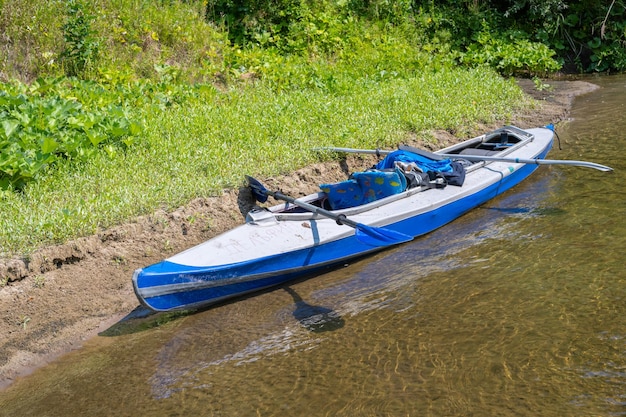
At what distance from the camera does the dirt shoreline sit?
215 inches

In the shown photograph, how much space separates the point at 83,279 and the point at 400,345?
117 inches

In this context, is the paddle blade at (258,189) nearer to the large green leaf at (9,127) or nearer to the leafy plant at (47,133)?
the leafy plant at (47,133)

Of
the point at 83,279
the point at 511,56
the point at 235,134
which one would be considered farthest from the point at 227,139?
the point at 511,56

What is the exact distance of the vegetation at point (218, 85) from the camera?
738cm

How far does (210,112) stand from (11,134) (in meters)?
3.21

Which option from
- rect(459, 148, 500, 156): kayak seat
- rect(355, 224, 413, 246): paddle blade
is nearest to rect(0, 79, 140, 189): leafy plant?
rect(355, 224, 413, 246): paddle blade

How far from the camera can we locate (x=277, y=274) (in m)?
6.29

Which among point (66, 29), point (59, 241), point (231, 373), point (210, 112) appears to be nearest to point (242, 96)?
point (210, 112)

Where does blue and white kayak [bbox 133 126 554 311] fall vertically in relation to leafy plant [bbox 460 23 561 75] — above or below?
below

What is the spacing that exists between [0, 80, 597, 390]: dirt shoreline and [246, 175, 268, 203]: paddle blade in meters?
0.19

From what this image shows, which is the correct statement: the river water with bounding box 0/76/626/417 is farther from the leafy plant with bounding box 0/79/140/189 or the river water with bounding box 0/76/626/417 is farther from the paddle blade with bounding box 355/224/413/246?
the leafy plant with bounding box 0/79/140/189

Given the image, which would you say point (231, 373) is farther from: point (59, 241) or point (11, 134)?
point (11, 134)

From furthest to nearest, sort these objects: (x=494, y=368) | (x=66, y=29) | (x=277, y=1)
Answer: (x=277, y=1), (x=66, y=29), (x=494, y=368)

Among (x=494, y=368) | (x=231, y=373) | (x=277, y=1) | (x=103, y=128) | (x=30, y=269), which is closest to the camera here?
(x=494, y=368)
